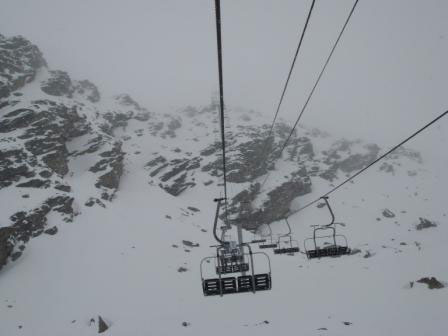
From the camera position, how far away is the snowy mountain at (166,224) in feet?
61.9

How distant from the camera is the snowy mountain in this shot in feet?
61.9

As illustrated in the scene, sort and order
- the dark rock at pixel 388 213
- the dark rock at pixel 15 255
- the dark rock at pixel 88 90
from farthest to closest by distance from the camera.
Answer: the dark rock at pixel 88 90, the dark rock at pixel 388 213, the dark rock at pixel 15 255

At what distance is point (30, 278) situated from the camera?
79.5 feet

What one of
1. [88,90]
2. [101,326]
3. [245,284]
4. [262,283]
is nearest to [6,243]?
[101,326]

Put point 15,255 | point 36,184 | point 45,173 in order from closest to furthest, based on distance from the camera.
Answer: point 15,255 < point 36,184 < point 45,173

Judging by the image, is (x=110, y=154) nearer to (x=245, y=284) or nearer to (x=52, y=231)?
(x=52, y=231)

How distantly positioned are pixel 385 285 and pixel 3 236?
30882mm

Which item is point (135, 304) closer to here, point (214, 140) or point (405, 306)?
point (405, 306)

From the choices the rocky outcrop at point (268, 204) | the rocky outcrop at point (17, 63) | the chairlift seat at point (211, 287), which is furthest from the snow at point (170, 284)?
the rocky outcrop at point (17, 63)

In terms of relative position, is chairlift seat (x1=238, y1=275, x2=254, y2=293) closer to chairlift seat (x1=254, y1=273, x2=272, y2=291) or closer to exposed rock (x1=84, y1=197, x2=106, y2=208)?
chairlift seat (x1=254, y1=273, x2=272, y2=291)

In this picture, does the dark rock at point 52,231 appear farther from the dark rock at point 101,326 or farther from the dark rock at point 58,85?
the dark rock at point 58,85

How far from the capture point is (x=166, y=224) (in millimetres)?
40625

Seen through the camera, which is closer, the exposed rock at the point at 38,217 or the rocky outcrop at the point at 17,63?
the exposed rock at the point at 38,217

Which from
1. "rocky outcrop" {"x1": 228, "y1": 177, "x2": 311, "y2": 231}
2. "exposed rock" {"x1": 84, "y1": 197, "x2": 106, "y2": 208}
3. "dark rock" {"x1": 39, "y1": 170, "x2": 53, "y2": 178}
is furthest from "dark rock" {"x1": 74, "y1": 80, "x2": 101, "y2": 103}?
"exposed rock" {"x1": 84, "y1": 197, "x2": 106, "y2": 208}
